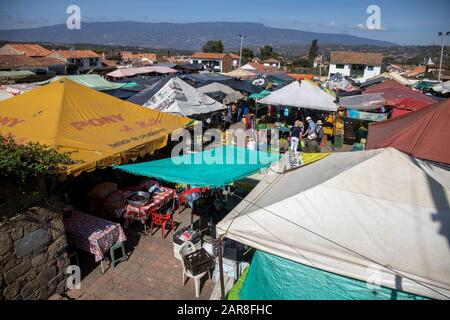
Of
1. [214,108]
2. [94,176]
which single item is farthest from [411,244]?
[214,108]

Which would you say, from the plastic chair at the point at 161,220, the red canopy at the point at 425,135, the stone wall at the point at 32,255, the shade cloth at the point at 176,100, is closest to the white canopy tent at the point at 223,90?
the shade cloth at the point at 176,100

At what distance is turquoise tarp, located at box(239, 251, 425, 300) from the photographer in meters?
3.65

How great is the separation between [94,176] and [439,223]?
25.4 ft

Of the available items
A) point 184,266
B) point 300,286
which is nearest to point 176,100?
point 184,266

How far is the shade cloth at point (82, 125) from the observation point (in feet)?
21.0

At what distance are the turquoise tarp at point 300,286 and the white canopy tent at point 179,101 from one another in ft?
26.6

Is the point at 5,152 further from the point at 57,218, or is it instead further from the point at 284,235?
the point at 284,235

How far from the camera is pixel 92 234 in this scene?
18.2 feet

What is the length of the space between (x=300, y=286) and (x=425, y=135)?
5.69 m

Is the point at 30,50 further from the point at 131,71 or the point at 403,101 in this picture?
the point at 403,101

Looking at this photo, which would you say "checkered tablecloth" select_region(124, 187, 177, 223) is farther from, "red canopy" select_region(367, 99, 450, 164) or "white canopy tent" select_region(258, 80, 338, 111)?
"white canopy tent" select_region(258, 80, 338, 111)

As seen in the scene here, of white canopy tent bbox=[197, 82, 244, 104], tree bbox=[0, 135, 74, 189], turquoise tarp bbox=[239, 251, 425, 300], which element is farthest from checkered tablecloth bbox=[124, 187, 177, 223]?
white canopy tent bbox=[197, 82, 244, 104]

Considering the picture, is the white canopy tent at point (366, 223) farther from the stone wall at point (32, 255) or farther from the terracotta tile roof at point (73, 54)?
the terracotta tile roof at point (73, 54)

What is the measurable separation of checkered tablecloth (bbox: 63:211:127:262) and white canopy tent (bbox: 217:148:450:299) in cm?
271
